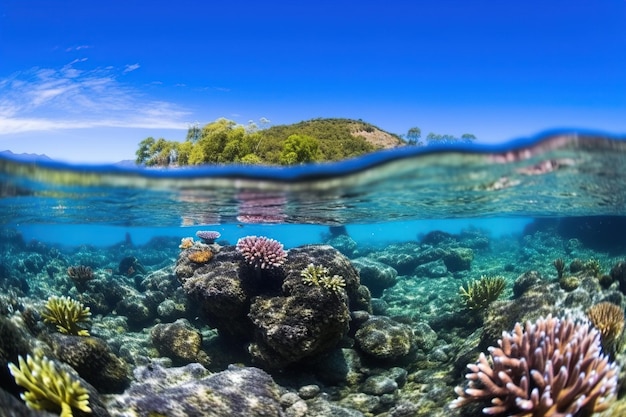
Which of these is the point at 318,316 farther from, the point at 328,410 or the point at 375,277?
the point at 375,277

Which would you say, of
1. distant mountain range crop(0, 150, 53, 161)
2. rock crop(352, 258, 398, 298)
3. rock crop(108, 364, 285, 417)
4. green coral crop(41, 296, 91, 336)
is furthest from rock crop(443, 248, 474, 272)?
distant mountain range crop(0, 150, 53, 161)

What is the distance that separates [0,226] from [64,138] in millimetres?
19901

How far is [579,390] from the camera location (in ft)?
17.4

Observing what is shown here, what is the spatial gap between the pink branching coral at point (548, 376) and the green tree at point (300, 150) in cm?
624

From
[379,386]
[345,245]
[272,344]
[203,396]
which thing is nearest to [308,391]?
[272,344]

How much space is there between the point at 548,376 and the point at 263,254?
6.75 metres

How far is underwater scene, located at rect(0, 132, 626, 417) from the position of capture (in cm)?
572

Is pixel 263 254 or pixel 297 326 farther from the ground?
pixel 263 254

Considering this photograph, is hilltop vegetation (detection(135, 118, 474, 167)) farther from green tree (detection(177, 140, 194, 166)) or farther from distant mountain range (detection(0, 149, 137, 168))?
distant mountain range (detection(0, 149, 137, 168))

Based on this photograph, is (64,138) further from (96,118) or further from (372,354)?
(372,354)

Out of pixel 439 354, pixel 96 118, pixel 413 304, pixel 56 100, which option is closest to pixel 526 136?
pixel 439 354

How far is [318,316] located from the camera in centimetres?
855

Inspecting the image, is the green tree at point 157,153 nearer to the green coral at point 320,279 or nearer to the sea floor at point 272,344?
the sea floor at point 272,344

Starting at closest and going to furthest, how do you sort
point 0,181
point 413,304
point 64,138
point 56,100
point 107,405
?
point 107,405
point 64,138
point 56,100
point 0,181
point 413,304
